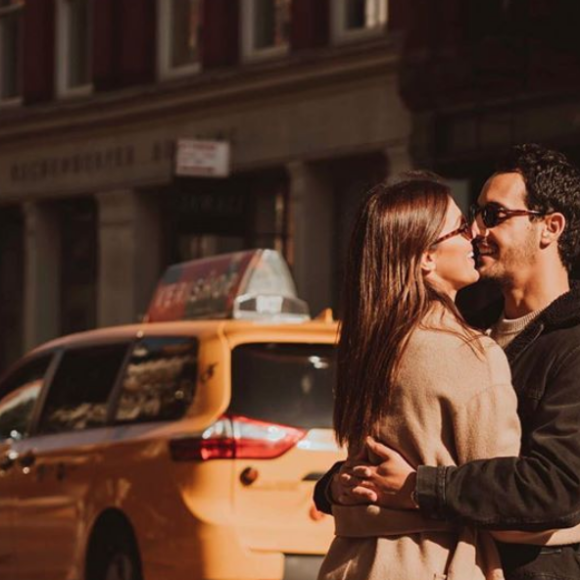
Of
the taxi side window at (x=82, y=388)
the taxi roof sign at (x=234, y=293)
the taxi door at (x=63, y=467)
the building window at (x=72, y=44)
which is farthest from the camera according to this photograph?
the building window at (x=72, y=44)

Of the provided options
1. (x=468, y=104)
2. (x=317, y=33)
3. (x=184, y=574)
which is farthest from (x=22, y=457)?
(x=317, y=33)

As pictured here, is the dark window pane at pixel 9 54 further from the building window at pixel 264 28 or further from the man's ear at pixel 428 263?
the man's ear at pixel 428 263

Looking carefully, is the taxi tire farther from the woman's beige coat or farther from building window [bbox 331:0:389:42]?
building window [bbox 331:0:389:42]

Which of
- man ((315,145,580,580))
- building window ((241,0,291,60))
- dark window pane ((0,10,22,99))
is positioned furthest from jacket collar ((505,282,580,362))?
dark window pane ((0,10,22,99))

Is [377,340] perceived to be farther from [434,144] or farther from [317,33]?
[317,33]

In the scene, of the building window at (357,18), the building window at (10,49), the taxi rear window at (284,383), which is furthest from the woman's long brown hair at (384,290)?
the building window at (10,49)

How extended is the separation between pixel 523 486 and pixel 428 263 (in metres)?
0.55

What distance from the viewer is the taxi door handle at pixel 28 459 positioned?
1054cm

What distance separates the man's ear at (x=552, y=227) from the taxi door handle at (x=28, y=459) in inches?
246

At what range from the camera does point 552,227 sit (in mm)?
4668

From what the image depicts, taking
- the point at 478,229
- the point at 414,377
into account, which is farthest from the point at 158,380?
the point at 414,377

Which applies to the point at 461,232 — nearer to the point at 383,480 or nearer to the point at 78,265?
the point at 383,480

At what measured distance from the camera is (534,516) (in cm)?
424

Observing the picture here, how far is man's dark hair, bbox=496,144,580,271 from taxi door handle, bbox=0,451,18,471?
6.38 m
